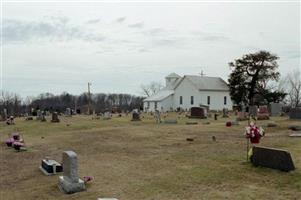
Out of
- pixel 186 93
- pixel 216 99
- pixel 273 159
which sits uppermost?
pixel 186 93

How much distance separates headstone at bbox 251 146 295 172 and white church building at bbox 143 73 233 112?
2111 inches

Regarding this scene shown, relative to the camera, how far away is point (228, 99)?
69.0 meters

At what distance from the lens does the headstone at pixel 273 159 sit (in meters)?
10.8

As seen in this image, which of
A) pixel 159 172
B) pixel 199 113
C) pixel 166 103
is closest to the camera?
pixel 159 172

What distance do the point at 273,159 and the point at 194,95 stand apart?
183 feet

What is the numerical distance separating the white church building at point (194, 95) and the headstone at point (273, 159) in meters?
53.6

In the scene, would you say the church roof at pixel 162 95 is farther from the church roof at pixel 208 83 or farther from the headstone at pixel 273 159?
the headstone at pixel 273 159

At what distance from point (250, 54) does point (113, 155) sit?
160ft

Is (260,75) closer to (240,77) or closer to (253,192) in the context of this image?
(240,77)

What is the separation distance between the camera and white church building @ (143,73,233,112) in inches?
2621

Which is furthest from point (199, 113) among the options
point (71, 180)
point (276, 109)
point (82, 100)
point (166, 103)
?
point (82, 100)

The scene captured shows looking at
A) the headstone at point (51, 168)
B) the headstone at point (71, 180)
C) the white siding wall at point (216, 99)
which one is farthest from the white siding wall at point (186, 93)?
the headstone at point (71, 180)

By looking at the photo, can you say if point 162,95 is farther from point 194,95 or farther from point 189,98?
point 194,95

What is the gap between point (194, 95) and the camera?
6675cm
